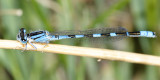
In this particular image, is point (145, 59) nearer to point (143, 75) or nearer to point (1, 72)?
point (143, 75)

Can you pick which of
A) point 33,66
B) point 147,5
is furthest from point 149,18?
point 33,66

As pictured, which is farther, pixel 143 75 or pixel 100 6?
pixel 100 6

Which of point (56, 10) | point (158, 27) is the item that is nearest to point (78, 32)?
point (56, 10)

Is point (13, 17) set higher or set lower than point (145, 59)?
higher

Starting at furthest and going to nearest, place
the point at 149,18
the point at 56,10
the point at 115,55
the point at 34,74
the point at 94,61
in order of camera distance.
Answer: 1. the point at 56,10
2. the point at 94,61
3. the point at 149,18
4. the point at 34,74
5. the point at 115,55

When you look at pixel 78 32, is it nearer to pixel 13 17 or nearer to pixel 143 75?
pixel 13 17

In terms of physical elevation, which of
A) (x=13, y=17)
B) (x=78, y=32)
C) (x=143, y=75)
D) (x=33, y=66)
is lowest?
(x=143, y=75)

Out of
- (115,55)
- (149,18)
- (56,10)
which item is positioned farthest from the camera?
(56,10)
